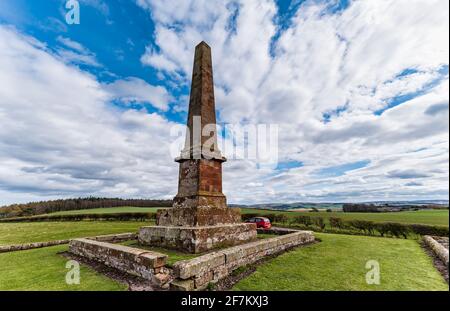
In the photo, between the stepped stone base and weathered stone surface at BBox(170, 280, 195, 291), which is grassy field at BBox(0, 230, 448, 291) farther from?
weathered stone surface at BBox(170, 280, 195, 291)

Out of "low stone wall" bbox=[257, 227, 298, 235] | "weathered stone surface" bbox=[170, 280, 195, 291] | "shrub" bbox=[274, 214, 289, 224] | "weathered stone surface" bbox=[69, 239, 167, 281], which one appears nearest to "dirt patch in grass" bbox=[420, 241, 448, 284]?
"low stone wall" bbox=[257, 227, 298, 235]

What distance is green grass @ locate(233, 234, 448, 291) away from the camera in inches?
182

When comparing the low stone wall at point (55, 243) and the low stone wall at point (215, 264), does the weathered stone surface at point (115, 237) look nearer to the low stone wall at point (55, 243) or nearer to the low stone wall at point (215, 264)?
the low stone wall at point (55, 243)

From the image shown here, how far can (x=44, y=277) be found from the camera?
5.55 m

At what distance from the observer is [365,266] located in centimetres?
603

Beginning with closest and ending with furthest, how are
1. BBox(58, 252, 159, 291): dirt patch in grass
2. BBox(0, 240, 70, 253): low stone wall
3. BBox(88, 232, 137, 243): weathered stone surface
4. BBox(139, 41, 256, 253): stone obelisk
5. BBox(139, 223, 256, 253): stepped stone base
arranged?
BBox(58, 252, 159, 291): dirt patch in grass, BBox(139, 223, 256, 253): stepped stone base, BBox(139, 41, 256, 253): stone obelisk, BBox(0, 240, 70, 253): low stone wall, BBox(88, 232, 137, 243): weathered stone surface

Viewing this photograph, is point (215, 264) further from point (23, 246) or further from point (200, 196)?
point (23, 246)

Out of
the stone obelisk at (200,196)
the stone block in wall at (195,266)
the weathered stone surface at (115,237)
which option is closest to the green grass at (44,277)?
the stone block in wall at (195,266)

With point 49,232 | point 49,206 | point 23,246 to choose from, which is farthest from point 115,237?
point 49,206

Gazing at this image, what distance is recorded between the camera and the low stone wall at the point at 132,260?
4.86 metres

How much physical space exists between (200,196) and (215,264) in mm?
3292

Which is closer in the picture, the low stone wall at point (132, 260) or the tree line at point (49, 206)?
the low stone wall at point (132, 260)
